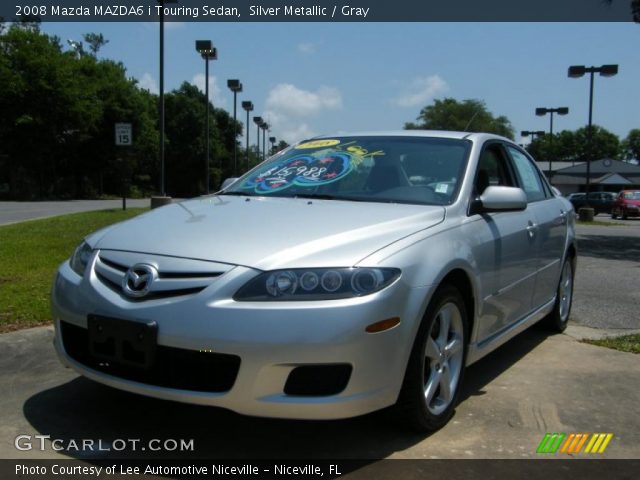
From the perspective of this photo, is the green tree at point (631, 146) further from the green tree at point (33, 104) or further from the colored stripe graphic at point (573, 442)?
the colored stripe graphic at point (573, 442)

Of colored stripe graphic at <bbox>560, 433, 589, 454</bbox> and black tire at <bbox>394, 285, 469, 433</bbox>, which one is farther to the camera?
colored stripe graphic at <bbox>560, 433, 589, 454</bbox>

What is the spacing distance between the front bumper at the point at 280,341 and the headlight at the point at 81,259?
495mm

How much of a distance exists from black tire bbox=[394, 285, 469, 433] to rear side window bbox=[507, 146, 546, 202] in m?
1.78

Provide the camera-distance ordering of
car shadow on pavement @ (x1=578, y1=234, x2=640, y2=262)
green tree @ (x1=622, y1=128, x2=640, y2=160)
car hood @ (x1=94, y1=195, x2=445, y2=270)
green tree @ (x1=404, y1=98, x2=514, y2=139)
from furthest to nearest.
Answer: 1. green tree @ (x1=622, y1=128, x2=640, y2=160)
2. green tree @ (x1=404, y1=98, x2=514, y2=139)
3. car shadow on pavement @ (x1=578, y1=234, x2=640, y2=262)
4. car hood @ (x1=94, y1=195, x2=445, y2=270)

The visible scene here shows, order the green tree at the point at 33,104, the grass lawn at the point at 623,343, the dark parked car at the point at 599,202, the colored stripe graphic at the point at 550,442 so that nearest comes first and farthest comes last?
the colored stripe graphic at the point at 550,442, the grass lawn at the point at 623,343, the green tree at the point at 33,104, the dark parked car at the point at 599,202

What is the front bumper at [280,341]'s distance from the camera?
2596 mm

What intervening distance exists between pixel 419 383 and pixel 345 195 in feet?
4.34

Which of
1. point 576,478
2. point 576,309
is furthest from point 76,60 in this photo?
point 576,478

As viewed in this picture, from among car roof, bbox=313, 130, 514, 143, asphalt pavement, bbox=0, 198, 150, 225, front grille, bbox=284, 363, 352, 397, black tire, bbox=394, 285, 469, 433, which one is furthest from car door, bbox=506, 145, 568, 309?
asphalt pavement, bbox=0, 198, 150, 225

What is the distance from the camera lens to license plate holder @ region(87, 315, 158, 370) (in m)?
2.71

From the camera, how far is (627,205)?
108ft

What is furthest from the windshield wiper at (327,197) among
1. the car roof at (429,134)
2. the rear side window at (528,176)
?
the rear side window at (528,176)
